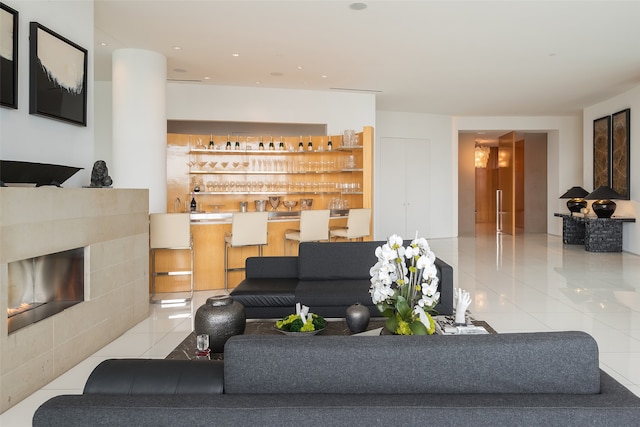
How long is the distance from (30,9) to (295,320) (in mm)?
3522

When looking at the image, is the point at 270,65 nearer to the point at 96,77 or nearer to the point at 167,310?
the point at 96,77

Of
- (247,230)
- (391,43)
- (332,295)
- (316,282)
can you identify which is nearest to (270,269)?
(316,282)

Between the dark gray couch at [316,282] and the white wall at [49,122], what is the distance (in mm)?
2080

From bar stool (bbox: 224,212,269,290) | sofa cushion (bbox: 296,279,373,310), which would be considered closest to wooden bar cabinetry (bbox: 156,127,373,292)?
bar stool (bbox: 224,212,269,290)

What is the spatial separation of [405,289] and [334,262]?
7.40ft

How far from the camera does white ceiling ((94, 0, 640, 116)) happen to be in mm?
5453

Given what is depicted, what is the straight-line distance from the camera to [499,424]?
4.09 ft

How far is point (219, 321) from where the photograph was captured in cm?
283

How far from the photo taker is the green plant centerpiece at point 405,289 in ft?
7.99

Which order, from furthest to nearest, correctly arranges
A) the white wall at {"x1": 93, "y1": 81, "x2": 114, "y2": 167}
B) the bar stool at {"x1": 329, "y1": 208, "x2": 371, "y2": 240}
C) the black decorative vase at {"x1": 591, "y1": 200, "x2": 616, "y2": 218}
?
the black decorative vase at {"x1": 591, "y1": 200, "x2": 616, "y2": 218} < the white wall at {"x1": 93, "y1": 81, "x2": 114, "y2": 167} < the bar stool at {"x1": 329, "y1": 208, "x2": 371, "y2": 240}

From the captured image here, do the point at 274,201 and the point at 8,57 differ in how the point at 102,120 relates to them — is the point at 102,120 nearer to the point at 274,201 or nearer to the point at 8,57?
the point at 274,201

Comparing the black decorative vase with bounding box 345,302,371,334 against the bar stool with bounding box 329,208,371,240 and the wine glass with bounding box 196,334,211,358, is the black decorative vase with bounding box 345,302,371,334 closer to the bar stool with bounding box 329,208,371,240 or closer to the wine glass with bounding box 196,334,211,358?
the wine glass with bounding box 196,334,211,358

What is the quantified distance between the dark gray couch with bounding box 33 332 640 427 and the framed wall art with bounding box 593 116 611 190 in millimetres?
10758

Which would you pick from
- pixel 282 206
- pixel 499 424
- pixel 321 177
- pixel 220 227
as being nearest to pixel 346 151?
pixel 321 177
